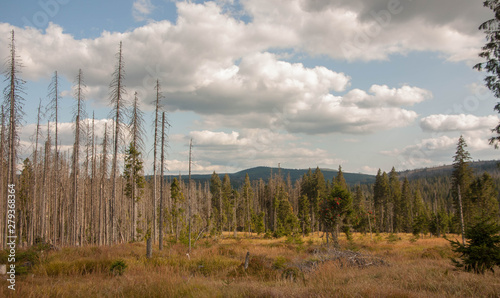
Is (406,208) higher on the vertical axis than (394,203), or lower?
lower

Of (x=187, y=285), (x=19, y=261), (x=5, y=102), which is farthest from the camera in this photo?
(x=5, y=102)

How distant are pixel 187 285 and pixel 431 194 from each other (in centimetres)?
13591

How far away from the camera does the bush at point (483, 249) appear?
10.3m

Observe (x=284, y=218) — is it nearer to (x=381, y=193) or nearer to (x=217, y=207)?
(x=217, y=207)

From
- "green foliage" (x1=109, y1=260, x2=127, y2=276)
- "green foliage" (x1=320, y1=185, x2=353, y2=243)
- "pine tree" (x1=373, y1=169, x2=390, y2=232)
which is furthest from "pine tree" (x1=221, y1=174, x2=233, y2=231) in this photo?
"green foliage" (x1=109, y1=260, x2=127, y2=276)

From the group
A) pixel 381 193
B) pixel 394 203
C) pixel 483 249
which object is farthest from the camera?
pixel 394 203

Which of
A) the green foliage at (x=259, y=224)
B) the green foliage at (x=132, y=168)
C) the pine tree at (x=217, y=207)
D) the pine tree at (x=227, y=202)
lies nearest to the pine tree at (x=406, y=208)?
the green foliage at (x=259, y=224)

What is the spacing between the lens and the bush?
10.3 metres

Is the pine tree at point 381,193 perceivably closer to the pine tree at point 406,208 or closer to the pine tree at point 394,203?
the pine tree at point 394,203

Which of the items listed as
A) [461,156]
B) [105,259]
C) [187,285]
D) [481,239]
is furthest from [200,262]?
[461,156]

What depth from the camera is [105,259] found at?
1455 centimetres

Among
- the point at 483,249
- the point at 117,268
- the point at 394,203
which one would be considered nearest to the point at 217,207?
the point at 394,203

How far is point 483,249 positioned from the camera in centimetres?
1034

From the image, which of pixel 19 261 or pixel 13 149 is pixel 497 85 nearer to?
pixel 19 261
